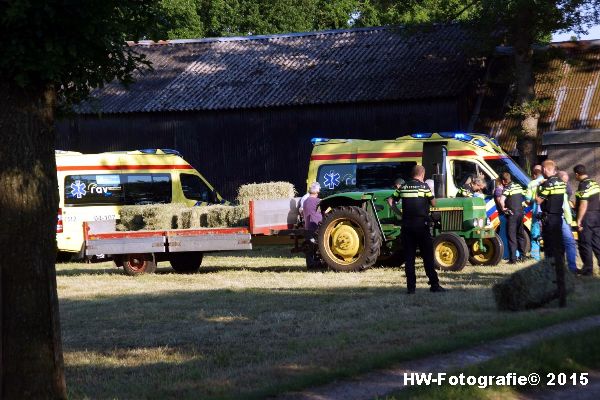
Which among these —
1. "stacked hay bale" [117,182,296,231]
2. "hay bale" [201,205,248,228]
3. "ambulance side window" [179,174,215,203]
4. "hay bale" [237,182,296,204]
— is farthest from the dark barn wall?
"hay bale" [201,205,248,228]

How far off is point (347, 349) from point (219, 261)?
15674 mm

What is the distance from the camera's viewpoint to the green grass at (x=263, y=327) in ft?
32.4

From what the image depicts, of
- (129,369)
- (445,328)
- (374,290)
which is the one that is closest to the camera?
(129,369)

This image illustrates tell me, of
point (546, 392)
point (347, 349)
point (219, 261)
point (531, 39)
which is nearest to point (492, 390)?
point (546, 392)

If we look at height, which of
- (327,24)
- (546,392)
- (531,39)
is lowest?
(546,392)

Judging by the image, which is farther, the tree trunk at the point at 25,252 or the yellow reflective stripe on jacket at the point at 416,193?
the yellow reflective stripe on jacket at the point at 416,193

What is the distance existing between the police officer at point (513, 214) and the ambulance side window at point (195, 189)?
9194 millimetres

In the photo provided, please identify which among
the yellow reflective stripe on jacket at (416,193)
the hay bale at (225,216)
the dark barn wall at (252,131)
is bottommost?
the hay bale at (225,216)

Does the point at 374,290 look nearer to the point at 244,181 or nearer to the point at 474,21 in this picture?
the point at 474,21

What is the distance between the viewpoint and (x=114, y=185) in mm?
28016

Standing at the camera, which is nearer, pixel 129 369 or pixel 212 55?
pixel 129 369

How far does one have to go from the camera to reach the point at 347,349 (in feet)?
36.3

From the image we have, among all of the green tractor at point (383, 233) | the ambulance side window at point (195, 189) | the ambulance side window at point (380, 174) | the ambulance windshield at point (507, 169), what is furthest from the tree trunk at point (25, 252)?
the ambulance side window at point (195, 189)

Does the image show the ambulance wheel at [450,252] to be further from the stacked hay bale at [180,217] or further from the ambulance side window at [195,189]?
the ambulance side window at [195,189]
